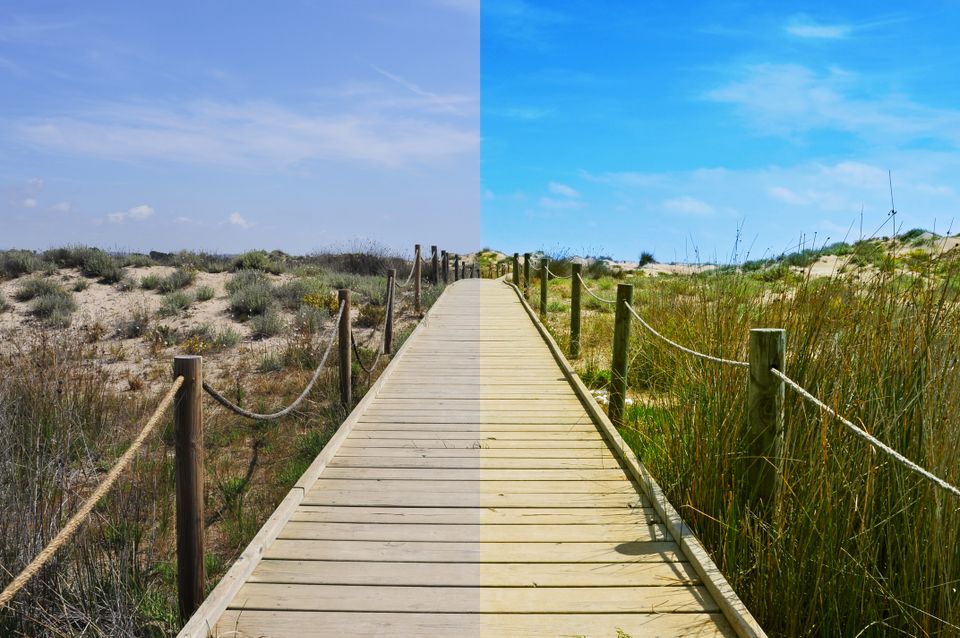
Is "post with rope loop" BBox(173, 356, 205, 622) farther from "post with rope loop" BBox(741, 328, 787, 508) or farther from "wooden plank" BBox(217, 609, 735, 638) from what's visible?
"post with rope loop" BBox(741, 328, 787, 508)

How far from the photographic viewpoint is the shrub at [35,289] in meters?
17.2

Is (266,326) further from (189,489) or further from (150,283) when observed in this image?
(189,489)

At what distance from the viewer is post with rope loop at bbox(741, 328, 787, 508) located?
2996 millimetres

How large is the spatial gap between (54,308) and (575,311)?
1253 centimetres

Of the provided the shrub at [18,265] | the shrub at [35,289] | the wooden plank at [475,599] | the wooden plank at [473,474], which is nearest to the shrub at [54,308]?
the shrub at [35,289]

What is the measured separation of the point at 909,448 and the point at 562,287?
55.9 feet

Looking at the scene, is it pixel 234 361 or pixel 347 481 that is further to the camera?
pixel 234 361

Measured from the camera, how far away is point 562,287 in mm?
19625

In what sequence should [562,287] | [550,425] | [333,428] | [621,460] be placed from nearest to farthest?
[621,460]
[550,425]
[333,428]
[562,287]

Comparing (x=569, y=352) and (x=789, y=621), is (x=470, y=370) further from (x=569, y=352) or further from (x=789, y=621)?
(x=789, y=621)

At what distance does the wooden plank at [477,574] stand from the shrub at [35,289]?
54.9 ft

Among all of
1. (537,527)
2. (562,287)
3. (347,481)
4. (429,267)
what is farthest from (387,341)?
(429,267)

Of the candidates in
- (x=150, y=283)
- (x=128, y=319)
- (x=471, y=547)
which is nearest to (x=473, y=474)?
(x=471, y=547)

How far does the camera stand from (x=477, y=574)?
321cm
